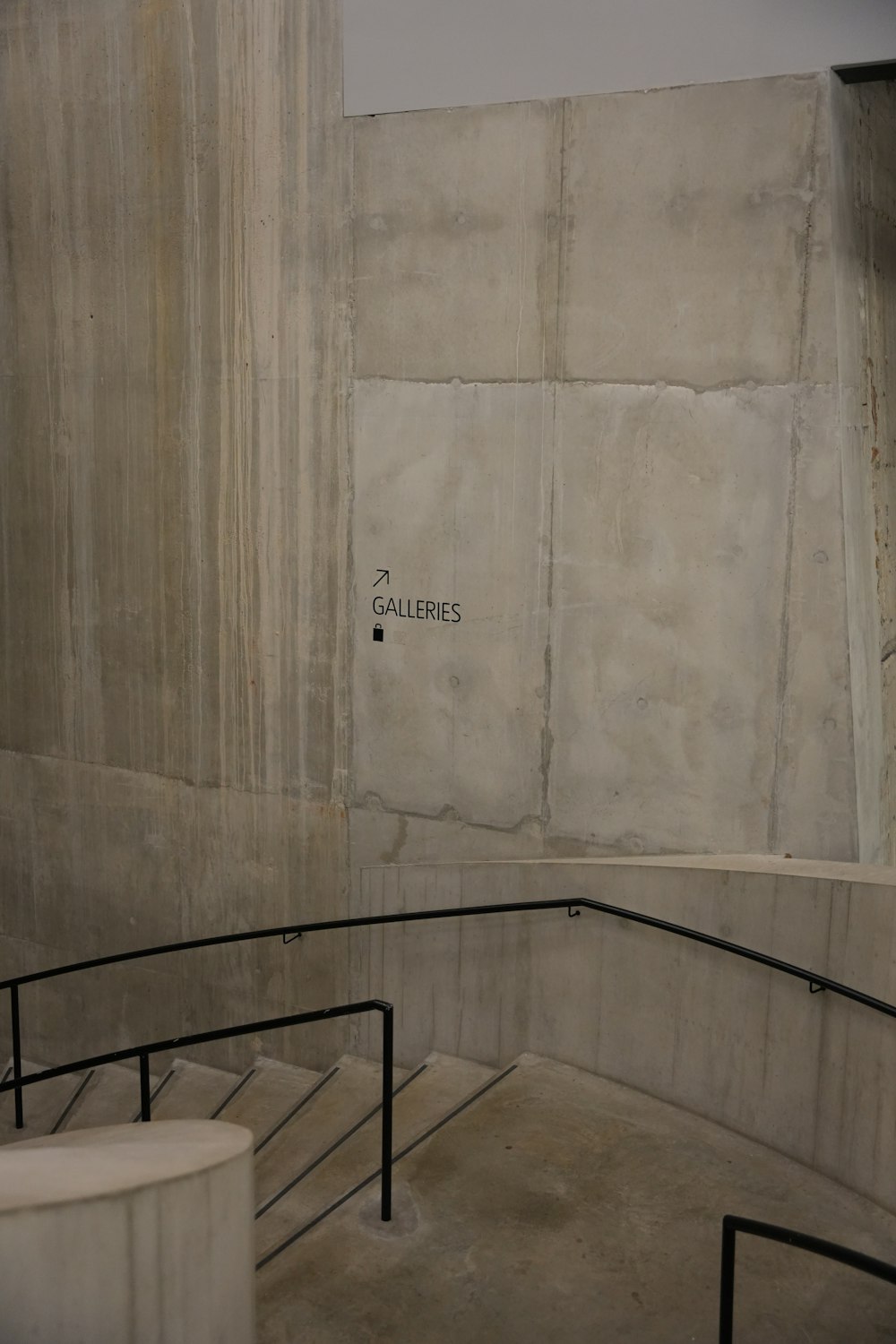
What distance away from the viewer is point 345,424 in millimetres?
6523

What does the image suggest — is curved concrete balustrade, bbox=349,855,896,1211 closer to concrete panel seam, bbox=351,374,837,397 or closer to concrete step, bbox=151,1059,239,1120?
concrete step, bbox=151,1059,239,1120

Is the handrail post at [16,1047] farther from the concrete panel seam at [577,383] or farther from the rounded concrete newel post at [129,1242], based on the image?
the concrete panel seam at [577,383]

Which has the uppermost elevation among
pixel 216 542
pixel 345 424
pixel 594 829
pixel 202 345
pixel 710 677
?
pixel 202 345

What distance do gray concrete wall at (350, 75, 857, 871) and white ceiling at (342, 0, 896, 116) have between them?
0.31ft

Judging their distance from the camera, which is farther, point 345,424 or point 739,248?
point 345,424

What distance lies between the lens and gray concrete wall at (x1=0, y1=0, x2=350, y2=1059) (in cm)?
662

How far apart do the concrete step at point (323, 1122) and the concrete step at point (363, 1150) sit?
51mm

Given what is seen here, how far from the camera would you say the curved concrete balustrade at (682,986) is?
5.00 m

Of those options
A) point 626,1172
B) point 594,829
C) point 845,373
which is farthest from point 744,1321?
point 845,373

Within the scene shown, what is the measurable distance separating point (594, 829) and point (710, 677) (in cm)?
94

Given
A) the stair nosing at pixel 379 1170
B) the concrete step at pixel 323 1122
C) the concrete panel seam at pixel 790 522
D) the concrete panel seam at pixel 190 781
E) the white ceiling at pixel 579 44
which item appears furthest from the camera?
the concrete panel seam at pixel 190 781

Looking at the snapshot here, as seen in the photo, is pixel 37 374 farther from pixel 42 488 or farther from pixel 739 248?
pixel 739 248

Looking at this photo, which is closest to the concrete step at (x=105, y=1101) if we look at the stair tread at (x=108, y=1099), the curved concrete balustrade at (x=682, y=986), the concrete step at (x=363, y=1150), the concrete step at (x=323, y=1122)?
the stair tread at (x=108, y=1099)

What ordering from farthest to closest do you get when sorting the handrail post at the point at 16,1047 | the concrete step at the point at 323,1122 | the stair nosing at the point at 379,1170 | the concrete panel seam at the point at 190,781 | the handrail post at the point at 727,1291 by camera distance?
1. the concrete panel seam at the point at 190,781
2. the handrail post at the point at 16,1047
3. the concrete step at the point at 323,1122
4. the stair nosing at the point at 379,1170
5. the handrail post at the point at 727,1291
